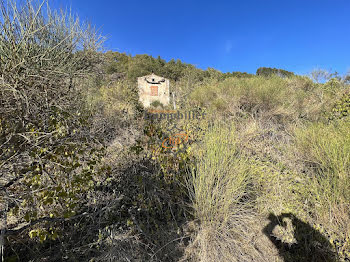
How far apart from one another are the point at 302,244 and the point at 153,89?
581 inches

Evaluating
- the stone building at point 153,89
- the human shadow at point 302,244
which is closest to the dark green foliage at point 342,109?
the human shadow at point 302,244

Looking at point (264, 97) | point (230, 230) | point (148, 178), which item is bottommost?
point (230, 230)

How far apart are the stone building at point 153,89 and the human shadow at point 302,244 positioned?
13642 millimetres

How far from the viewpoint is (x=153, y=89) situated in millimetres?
14844

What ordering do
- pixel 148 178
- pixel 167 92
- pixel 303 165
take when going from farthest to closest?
pixel 167 92 → pixel 303 165 → pixel 148 178

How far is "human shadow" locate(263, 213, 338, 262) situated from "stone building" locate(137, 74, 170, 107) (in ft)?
44.8

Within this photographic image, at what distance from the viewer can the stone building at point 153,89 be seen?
48.0ft

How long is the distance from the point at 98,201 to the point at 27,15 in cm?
213

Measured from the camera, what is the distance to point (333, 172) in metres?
1.56

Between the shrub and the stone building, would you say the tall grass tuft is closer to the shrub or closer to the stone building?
the shrub

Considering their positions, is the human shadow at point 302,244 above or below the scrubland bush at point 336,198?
below

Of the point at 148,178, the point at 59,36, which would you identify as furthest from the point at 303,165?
the point at 59,36

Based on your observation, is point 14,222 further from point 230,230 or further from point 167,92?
point 167,92

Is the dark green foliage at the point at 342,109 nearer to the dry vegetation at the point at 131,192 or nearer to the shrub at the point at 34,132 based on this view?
the dry vegetation at the point at 131,192
